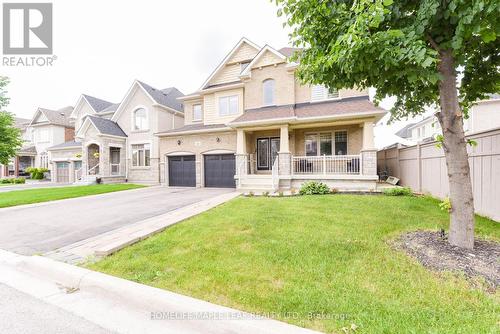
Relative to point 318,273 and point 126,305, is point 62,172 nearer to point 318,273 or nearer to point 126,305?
point 126,305

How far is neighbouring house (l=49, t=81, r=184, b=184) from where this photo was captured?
62.7 ft

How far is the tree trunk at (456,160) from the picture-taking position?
3.85m

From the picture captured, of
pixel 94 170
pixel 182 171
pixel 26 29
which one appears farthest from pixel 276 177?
pixel 94 170

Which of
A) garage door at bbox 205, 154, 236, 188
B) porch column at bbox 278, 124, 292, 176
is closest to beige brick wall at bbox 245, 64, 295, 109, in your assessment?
porch column at bbox 278, 124, 292, 176

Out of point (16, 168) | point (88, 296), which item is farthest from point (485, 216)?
point (16, 168)

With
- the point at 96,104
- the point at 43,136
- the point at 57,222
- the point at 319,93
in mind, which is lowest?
the point at 57,222

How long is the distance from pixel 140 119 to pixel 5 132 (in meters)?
10.3

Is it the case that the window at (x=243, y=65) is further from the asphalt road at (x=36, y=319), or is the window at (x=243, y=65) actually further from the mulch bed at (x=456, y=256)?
the asphalt road at (x=36, y=319)

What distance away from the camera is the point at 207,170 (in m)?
15.7

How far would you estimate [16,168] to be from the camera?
2928cm

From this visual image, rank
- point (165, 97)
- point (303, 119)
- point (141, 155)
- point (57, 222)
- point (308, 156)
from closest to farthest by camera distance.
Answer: point (57, 222), point (303, 119), point (308, 156), point (141, 155), point (165, 97)

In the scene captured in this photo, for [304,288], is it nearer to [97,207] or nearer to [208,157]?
[97,207]

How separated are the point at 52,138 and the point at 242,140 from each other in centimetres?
2632

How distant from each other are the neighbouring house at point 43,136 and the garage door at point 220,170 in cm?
2284
